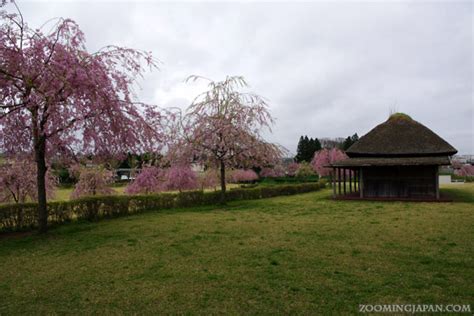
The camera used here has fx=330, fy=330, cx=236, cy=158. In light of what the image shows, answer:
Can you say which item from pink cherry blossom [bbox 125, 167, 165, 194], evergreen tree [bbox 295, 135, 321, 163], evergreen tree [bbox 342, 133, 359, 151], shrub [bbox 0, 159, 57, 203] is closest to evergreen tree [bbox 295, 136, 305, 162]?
evergreen tree [bbox 295, 135, 321, 163]

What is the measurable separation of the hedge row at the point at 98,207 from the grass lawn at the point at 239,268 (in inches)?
43.5

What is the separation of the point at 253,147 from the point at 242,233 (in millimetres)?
8612

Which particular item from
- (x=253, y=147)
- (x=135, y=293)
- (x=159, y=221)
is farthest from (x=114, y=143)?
(x=253, y=147)

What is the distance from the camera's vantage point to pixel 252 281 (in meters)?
5.25

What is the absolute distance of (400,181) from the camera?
19766 mm

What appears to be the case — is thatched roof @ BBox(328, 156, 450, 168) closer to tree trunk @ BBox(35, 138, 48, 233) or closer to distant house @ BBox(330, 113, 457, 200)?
distant house @ BBox(330, 113, 457, 200)

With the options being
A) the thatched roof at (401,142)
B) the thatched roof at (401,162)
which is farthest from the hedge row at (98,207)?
the thatched roof at (401,142)

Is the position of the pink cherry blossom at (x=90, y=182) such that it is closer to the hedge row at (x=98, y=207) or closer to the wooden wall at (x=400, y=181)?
the hedge row at (x=98, y=207)

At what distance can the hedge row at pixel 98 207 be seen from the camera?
10531 mm

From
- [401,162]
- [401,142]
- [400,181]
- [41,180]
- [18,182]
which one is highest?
[401,142]

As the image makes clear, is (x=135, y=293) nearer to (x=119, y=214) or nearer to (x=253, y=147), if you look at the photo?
(x=119, y=214)

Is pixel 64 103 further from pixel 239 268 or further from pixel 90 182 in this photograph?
pixel 90 182

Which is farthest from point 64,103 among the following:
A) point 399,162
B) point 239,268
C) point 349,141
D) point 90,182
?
point 349,141

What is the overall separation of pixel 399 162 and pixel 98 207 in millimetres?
15682
